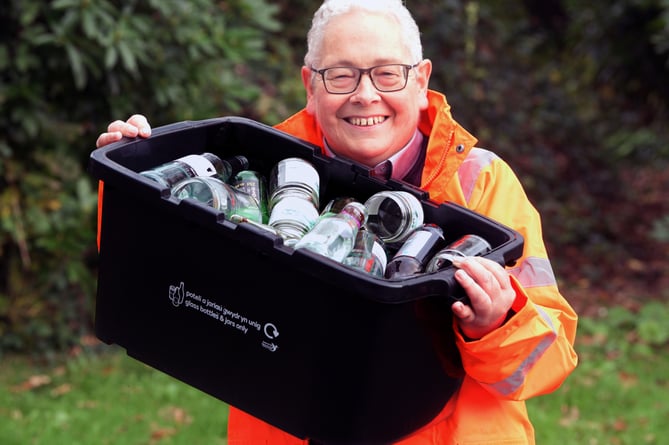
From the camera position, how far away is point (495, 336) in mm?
1789

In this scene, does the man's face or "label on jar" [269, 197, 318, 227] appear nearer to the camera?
"label on jar" [269, 197, 318, 227]

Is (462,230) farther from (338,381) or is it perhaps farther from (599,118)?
(599,118)

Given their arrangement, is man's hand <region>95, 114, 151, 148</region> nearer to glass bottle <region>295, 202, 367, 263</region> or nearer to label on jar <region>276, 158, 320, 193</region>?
label on jar <region>276, 158, 320, 193</region>

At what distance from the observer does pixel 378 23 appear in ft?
6.92

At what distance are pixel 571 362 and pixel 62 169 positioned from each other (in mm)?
3226

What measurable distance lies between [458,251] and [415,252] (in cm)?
10

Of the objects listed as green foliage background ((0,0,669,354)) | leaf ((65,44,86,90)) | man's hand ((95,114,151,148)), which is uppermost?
man's hand ((95,114,151,148))

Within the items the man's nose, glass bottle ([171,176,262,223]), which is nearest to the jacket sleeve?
the man's nose

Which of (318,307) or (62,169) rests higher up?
(318,307)

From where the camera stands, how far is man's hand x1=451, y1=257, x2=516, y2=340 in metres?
1.73

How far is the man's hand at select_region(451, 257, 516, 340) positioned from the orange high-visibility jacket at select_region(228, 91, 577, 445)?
1.1 inches

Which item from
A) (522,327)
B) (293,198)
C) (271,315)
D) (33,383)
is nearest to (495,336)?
(522,327)

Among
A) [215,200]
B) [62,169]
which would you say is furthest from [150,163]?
[62,169]

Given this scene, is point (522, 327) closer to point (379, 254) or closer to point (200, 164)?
point (379, 254)
